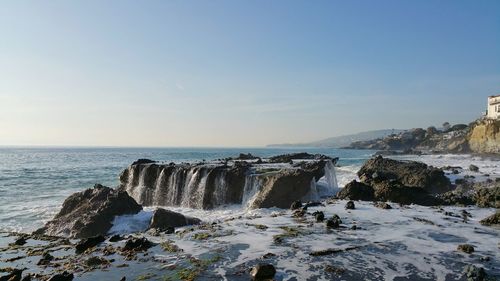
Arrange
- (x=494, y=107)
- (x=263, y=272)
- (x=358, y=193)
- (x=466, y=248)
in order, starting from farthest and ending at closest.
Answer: (x=494, y=107) → (x=358, y=193) → (x=466, y=248) → (x=263, y=272)

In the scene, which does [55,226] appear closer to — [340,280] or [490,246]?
[340,280]

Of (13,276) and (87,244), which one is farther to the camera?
(87,244)

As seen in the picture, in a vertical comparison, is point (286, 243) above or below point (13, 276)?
above

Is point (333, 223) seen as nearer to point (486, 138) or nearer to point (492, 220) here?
point (492, 220)

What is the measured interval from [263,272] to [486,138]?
102027mm

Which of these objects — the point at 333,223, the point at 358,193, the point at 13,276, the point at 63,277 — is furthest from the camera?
the point at 358,193

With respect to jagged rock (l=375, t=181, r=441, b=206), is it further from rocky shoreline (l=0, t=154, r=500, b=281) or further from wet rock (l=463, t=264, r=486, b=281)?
wet rock (l=463, t=264, r=486, b=281)

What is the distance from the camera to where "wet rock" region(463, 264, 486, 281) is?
1204 centimetres

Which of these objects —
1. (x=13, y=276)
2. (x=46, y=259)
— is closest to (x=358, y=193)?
(x=46, y=259)

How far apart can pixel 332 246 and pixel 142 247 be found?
26.1 feet

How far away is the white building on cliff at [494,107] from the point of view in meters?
106

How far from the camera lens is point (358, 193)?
92.1 ft

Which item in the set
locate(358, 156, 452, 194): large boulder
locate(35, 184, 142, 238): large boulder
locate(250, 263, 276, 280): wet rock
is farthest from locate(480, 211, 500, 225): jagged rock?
locate(35, 184, 142, 238): large boulder

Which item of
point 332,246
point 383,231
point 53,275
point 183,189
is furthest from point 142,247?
point 183,189
